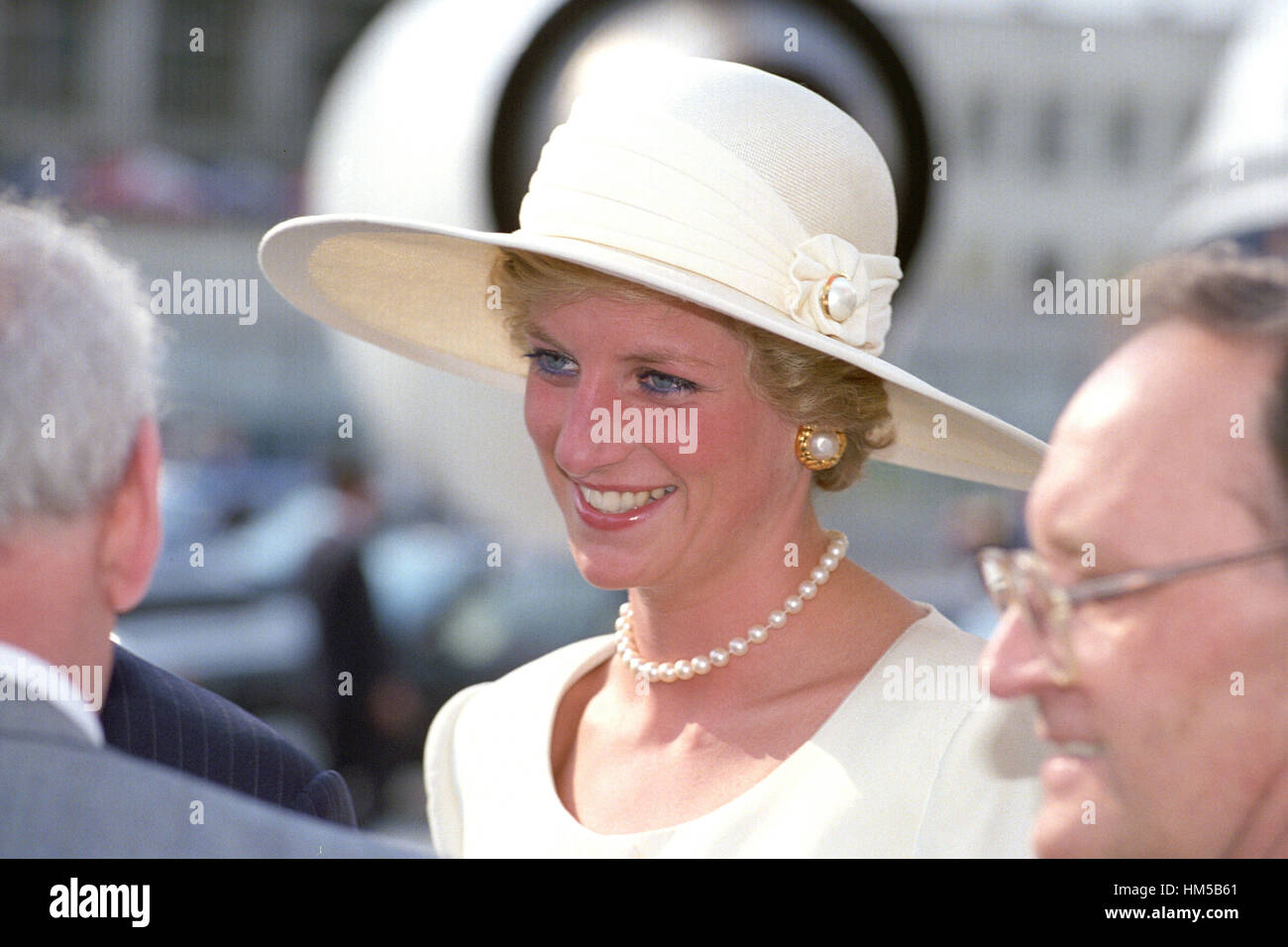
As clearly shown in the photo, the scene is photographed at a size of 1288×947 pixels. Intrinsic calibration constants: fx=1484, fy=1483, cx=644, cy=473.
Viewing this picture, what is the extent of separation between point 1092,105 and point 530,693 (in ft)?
79.0

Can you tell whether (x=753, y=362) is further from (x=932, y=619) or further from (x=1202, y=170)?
(x=1202, y=170)

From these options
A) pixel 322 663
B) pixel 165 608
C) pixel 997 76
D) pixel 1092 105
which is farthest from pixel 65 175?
pixel 322 663

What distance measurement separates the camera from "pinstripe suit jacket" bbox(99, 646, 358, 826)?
72.2 inches

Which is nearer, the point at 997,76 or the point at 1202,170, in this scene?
the point at 1202,170

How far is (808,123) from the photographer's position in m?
1.96

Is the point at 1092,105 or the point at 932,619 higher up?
the point at 1092,105

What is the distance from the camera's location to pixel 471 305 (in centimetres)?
248

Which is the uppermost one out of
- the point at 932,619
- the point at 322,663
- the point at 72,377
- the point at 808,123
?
the point at 808,123

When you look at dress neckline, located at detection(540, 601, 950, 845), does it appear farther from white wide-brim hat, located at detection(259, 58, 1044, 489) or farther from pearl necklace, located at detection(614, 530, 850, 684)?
white wide-brim hat, located at detection(259, 58, 1044, 489)

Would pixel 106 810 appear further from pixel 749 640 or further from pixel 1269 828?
pixel 749 640

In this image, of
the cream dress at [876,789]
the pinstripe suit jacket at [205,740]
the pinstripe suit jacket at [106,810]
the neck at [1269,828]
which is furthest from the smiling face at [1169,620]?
the pinstripe suit jacket at [205,740]

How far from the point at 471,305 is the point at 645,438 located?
24.6 inches
